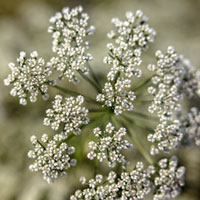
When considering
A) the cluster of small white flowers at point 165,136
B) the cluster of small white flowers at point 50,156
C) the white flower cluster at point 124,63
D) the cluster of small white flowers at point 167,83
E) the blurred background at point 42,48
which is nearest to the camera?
the cluster of small white flowers at point 50,156

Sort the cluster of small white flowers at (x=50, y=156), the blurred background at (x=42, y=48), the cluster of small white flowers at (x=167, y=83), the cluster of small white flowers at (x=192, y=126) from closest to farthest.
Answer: the cluster of small white flowers at (x=50, y=156) → the cluster of small white flowers at (x=167, y=83) → the cluster of small white flowers at (x=192, y=126) → the blurred background at (x=42, y=48)

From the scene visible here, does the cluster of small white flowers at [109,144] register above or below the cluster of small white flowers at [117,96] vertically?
below

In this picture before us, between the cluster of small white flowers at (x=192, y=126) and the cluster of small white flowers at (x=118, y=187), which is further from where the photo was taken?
the cluster of small white flowers at (x=192, y=126)

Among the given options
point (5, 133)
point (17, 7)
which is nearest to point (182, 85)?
point (5, 133)

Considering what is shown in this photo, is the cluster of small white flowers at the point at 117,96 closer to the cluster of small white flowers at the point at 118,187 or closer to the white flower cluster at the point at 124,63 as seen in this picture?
the white flower cluster at the point at 124,63

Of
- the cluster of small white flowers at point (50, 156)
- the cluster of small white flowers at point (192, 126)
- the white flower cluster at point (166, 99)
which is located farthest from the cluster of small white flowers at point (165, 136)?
the cluster of small white flowers at point (50, 156)

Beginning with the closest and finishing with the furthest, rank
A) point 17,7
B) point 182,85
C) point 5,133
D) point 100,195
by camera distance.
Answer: point 100,195 < point 182,85 < point 5,133 < point 17,7

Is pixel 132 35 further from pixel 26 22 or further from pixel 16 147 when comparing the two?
pixel 26 22
